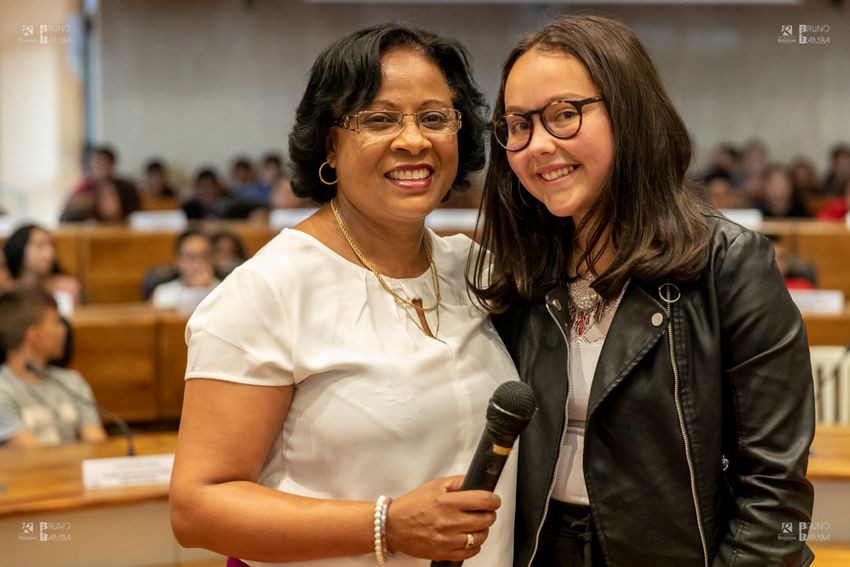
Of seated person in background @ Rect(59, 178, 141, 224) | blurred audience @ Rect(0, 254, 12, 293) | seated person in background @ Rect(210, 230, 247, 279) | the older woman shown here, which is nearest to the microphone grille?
the older woman

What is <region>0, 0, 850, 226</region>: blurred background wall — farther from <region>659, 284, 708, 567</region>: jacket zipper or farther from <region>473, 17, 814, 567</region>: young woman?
<region>659, 284, 708, 567</region>: jacket zipper

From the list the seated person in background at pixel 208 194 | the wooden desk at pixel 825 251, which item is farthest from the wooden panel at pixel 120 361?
the seated person in background at pixel 208 194

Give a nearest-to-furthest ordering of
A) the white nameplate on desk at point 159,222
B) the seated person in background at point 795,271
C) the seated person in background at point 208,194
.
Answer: the seated person in background at point 795,271 → the white nameplate on desk at point 159,222 → the seated person in background at point 208,194

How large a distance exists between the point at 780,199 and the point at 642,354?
8747mm

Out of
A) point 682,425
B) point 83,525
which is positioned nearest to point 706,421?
point 682,425

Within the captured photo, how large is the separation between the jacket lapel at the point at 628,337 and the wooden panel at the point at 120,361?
3693 mm

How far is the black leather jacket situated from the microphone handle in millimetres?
286

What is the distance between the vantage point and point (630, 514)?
1.60 metres

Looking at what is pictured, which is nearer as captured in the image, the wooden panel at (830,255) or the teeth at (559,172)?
the teeth at (559,172)

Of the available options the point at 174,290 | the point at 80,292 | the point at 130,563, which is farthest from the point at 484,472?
the point at 80,292

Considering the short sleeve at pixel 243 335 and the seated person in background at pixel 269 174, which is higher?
the short sleeve at pixel 243 335

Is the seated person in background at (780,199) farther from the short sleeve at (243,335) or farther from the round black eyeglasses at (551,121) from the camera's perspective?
the short sleeve at (243,335)

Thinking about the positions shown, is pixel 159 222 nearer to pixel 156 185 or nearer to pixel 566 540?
pixel 156 185

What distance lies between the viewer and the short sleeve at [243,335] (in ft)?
5.06
